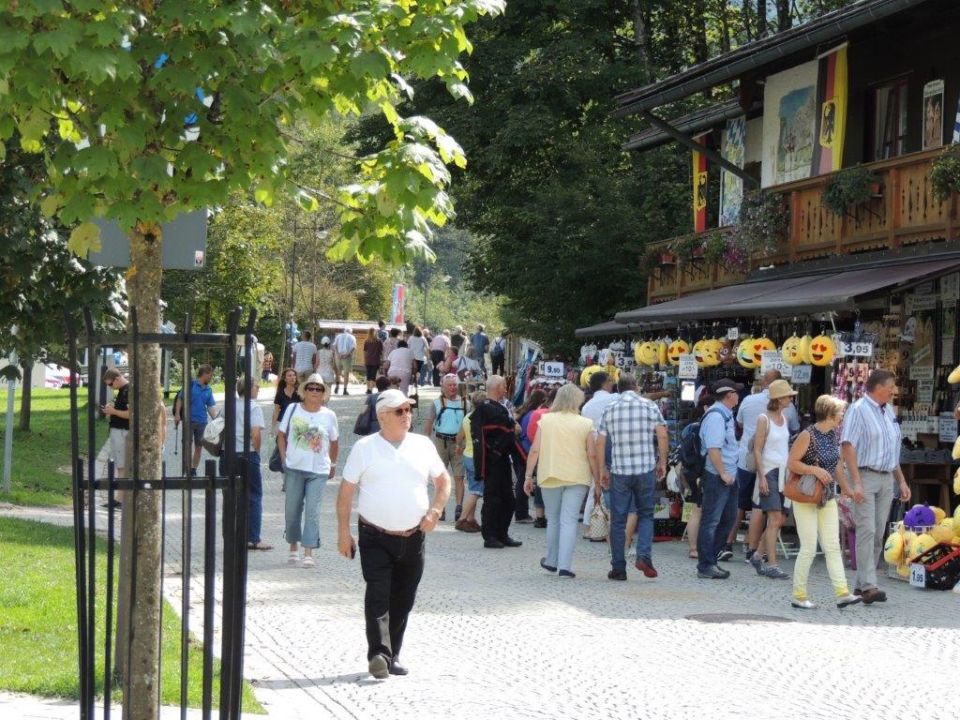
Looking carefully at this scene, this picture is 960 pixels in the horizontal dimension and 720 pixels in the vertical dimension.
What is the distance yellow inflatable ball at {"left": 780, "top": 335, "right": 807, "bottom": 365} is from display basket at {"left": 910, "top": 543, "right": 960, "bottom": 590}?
378 centimetres

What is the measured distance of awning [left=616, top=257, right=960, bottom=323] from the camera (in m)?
16.9

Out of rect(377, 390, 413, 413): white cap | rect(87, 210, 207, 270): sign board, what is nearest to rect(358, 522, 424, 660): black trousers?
rect(377, 390, 413, 413): white cap

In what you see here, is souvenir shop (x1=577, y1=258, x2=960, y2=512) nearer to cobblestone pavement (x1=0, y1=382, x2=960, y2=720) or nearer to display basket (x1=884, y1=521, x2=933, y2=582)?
display basket (x1=884, y1=521, x2=933, y2=582)

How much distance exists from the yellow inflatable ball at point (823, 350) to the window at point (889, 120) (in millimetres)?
6257

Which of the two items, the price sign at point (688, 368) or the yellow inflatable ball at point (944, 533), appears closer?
the yellow inflatable ball at point (944, 533)

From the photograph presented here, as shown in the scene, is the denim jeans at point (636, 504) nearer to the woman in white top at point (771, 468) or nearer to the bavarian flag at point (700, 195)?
the woman in white top at point (771, 468)

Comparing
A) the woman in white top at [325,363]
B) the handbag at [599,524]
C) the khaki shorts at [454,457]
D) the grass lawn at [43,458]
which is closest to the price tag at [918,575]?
the handbag at [599,524]

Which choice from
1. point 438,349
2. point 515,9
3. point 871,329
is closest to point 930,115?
point 871,329

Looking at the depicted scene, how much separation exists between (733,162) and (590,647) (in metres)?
19.9

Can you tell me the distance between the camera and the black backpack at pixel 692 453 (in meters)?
15.4

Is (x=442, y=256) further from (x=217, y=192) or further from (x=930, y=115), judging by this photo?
(x=217, y=192)

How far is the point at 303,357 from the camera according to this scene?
1407 inches

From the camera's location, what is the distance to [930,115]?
70.3 feet

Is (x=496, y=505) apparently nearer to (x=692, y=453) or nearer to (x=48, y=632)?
(x=692, y=453)
